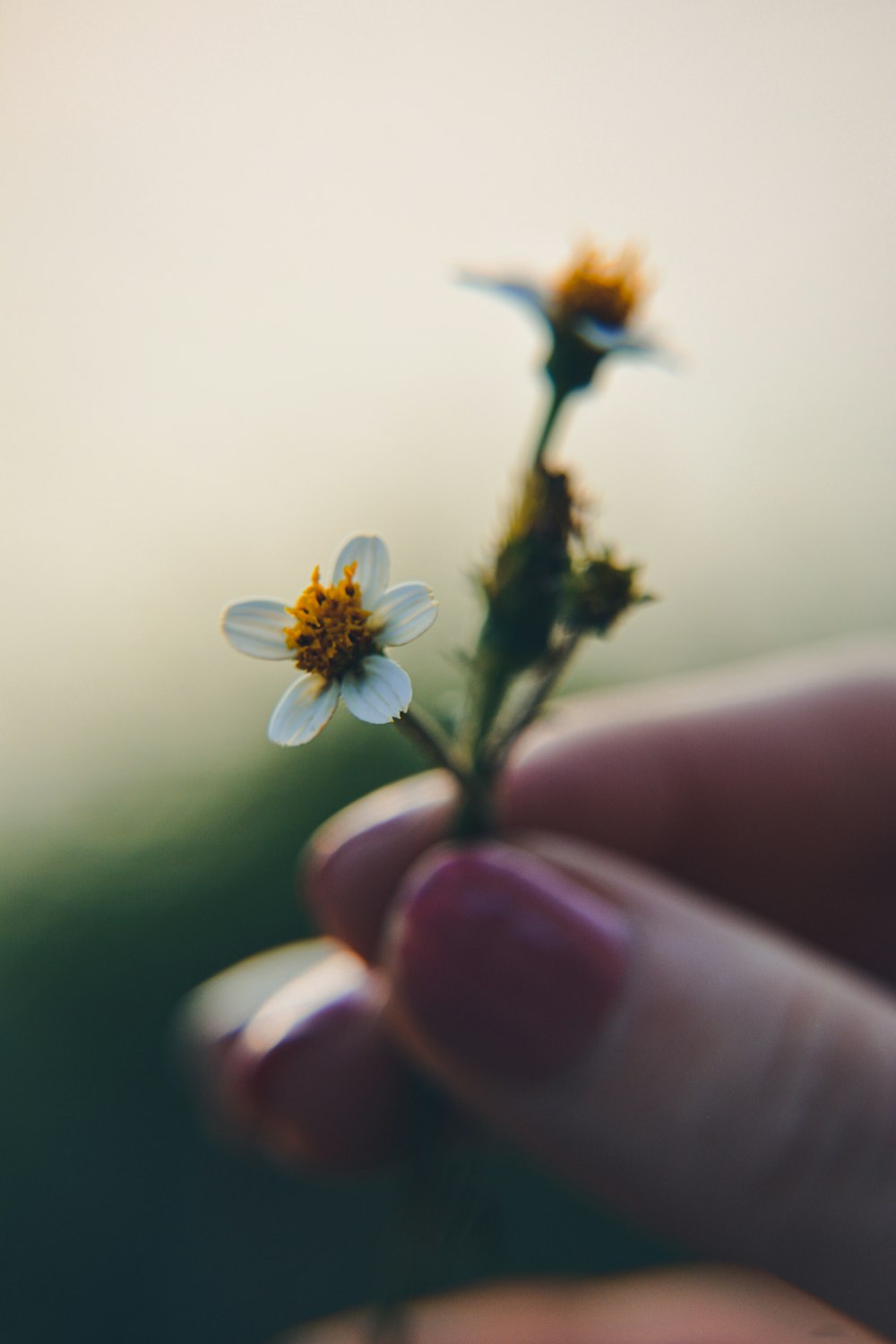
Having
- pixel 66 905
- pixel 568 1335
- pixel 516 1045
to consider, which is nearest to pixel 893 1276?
pixel 516 1045

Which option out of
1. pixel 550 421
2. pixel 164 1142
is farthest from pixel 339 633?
pixel 164 1142

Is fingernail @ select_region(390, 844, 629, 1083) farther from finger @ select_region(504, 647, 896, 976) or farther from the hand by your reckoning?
finger @ select_region(504, 647, 896, 976)

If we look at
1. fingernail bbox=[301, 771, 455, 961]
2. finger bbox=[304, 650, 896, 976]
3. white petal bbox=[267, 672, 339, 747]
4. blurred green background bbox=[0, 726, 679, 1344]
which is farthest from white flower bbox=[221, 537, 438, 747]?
blurred green background bbox=[0, 726, 679, 1344]

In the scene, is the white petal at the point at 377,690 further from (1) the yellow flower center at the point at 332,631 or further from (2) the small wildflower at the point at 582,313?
(2) the small wildflower at the point at 582,313

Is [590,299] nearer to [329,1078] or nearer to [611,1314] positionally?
[329,1078]

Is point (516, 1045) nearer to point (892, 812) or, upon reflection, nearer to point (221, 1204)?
point (892, 812)

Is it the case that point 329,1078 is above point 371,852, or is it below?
below
